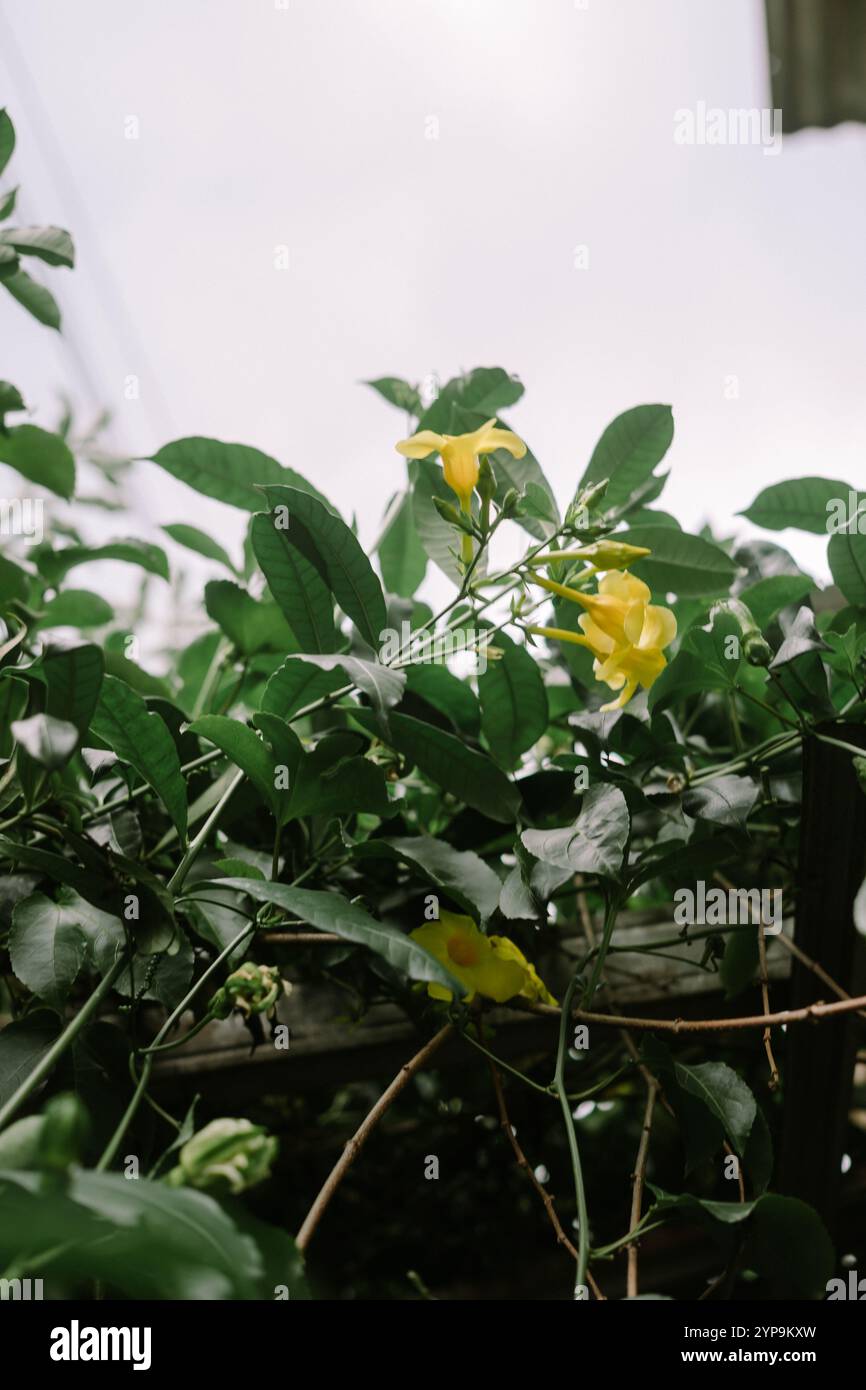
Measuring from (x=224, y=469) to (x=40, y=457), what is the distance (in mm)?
252

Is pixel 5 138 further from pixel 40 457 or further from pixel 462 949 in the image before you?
pixel 462 949

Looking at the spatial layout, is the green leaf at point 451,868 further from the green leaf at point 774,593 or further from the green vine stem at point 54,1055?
the green leaf at point 774,593

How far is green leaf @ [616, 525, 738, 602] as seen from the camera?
2.45ft

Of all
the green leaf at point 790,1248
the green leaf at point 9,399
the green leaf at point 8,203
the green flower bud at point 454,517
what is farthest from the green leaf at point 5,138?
the green leaf at point 790,1248

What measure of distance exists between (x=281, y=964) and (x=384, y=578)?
40 cm

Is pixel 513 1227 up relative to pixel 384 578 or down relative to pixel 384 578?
down

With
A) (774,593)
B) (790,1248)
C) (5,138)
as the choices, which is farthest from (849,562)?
(5,138)

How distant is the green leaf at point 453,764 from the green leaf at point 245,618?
0.22 meters

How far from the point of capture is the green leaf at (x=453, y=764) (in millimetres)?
611

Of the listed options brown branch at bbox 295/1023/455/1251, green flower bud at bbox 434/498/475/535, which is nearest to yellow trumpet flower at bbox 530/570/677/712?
green flower bud at bbox 434/498/475/535
